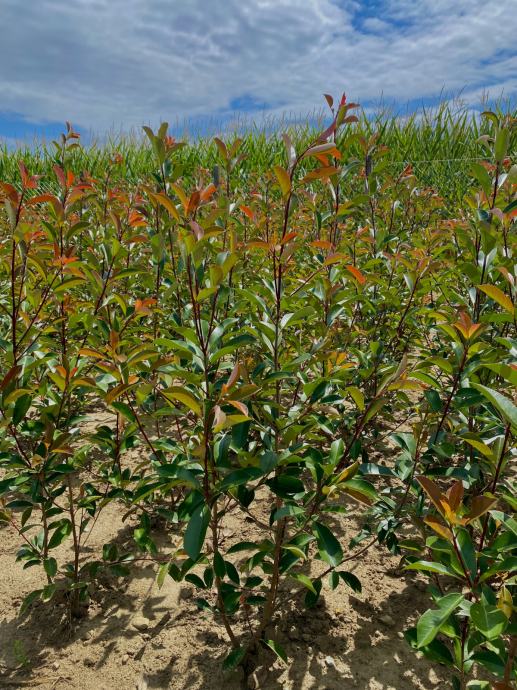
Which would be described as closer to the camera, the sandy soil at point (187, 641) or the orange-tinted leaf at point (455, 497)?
the orange-tinted leaf at point (455, 497)

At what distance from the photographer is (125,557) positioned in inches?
70.0

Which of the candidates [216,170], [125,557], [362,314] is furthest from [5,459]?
[362,314]

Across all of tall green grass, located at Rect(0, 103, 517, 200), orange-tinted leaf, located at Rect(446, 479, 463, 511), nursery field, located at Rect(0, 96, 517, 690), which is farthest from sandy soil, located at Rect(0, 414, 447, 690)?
tall green grass, located at Rect(0, 103, 517, 200)

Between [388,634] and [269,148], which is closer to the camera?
[388,634]

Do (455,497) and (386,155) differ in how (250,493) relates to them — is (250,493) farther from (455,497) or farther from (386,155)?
(386,155)

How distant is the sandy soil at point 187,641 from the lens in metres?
1.53

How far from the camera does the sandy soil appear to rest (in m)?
1.53

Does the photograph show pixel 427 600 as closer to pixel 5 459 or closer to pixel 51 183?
pixel 5 459

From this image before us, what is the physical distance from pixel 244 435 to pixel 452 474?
69 centimetres

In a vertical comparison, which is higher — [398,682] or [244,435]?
[244,435]

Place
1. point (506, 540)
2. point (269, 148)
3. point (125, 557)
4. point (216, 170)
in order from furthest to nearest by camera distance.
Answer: point (269, 148) < point (216, 170) < point (125, 557) < point (506, 540)

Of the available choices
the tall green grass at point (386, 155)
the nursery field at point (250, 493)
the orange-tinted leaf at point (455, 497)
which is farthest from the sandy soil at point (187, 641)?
the tall green grass at point (386, 155)

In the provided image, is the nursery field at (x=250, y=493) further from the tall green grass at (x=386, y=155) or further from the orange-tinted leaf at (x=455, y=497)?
the tall green grass at (x=386, y=155)

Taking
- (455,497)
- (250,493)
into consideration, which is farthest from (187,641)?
(455,497)
